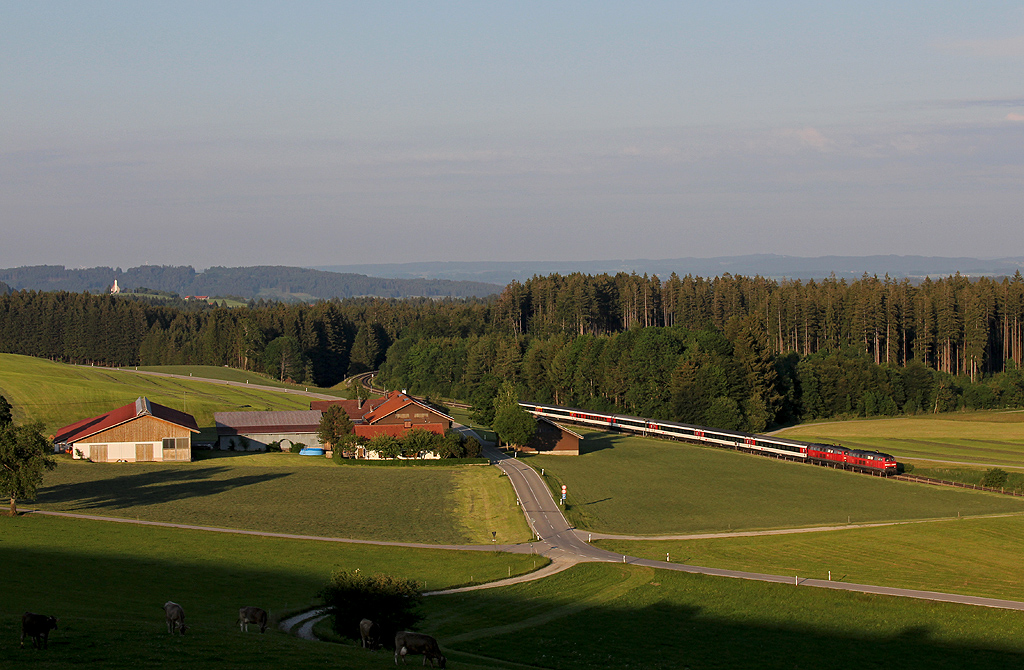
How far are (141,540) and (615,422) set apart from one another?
79.8 m

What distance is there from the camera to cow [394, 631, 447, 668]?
2767cm

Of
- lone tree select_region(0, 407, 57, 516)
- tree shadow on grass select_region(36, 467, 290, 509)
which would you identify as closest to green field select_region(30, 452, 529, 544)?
tree shadow on grass select_region(36, 467, 290, 509)

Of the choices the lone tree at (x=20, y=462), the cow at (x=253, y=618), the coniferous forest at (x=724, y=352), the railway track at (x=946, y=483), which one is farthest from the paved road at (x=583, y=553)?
the coniferous forest at (x=724, y=352)

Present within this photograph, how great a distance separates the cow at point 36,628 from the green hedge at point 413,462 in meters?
61.3

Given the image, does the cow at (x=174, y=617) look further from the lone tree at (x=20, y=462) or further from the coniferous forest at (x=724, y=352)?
the coniferous forest at (x=724, y=352)

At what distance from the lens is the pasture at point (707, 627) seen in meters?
33.9

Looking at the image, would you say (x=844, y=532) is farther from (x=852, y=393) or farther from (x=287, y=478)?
(x=852, y=393)

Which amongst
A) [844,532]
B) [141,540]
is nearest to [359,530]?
[141,540]

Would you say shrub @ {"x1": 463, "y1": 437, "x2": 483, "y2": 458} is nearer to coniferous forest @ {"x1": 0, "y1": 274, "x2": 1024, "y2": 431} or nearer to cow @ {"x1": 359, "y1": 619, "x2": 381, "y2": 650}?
coniferous forest @ {"x1": 0, "y1": 274, "x2": 1024, "y2": 431}

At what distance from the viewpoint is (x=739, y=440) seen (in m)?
105

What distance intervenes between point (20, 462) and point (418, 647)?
132 ft

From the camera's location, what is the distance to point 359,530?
56.4 metres

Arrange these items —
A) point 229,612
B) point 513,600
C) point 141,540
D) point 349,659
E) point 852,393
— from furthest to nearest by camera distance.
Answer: point 852,393
point 141,540
point 513,600
point 229,612
point 349,659

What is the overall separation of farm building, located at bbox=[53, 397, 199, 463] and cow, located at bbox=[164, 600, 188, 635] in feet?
200
